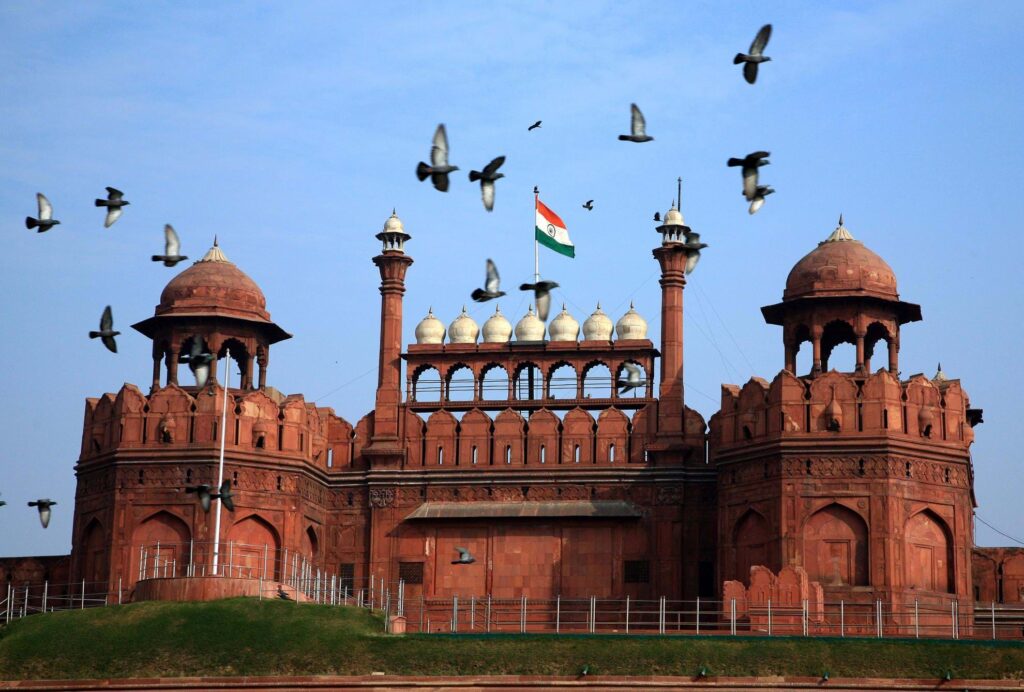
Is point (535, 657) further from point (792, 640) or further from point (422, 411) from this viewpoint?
point (422, 411)

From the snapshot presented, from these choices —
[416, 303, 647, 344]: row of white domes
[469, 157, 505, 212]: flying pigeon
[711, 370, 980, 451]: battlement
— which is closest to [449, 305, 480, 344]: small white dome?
[416, 303, 647, 344]: row of white domes

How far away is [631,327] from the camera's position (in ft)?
210

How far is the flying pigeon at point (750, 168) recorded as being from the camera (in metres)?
45.9

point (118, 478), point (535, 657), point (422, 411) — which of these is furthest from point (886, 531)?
point (118, 478)

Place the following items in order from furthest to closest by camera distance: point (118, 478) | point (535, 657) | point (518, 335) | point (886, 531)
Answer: point (518, 335) → point (118, 478) → point (886, 531) → point (535, 657)

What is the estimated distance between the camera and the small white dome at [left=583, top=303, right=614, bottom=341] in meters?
64.0

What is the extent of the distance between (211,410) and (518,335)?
9119 millimetres

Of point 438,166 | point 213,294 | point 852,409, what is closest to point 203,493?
point 213,294

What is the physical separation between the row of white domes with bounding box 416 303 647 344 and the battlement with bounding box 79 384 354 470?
15.3 feet

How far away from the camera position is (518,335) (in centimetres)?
6462

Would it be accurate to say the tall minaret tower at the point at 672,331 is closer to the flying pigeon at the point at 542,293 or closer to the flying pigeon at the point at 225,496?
the flying pigeon at the point at 542,293

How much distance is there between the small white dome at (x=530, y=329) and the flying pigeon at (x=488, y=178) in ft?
60.1

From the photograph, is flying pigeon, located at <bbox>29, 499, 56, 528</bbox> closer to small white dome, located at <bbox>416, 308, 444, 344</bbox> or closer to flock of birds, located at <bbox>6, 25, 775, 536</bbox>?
flock of birds, located at <bbox>6, 25, 775, 536</bbox>

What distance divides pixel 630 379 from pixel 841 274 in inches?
253
